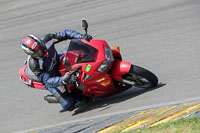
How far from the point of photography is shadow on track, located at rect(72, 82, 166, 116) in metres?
7.76

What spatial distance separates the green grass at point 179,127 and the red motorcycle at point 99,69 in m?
1.97

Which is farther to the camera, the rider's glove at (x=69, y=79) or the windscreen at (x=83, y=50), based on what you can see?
the windscreen at (x=83, y=50)

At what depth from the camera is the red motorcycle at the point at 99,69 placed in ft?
24.0

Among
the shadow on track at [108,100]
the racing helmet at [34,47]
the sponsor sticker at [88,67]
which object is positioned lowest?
the shadow on track at [108,100]

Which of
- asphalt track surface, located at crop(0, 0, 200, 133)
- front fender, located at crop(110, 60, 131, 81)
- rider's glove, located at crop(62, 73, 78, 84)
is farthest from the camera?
asphalt track surface, located at crop(0, 0, 200, 133)

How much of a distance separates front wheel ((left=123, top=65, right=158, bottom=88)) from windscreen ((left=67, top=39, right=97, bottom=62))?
0.68m

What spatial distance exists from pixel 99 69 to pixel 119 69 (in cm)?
35

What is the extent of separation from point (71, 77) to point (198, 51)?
9.92ft

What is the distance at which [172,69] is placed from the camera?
8367mm

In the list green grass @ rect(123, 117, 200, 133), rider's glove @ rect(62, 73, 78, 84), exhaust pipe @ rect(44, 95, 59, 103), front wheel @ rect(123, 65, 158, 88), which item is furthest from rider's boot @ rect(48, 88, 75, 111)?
green grass @ rect(123, 117, 200, 133)

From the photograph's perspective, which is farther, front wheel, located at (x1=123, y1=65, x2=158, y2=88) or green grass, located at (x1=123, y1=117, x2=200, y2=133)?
front wheel, located at (x1=123, y1=65, x2=158, y2=88)

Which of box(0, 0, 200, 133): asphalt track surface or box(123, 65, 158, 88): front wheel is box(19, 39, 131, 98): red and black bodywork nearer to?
box(123, 65, 158, 88): front wheel

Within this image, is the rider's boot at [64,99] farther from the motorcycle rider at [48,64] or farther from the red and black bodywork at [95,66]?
the red and black bodywork at [95,66]

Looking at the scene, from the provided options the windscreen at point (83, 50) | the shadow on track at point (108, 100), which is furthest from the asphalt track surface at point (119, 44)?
the windscreen at point (83, 50)
